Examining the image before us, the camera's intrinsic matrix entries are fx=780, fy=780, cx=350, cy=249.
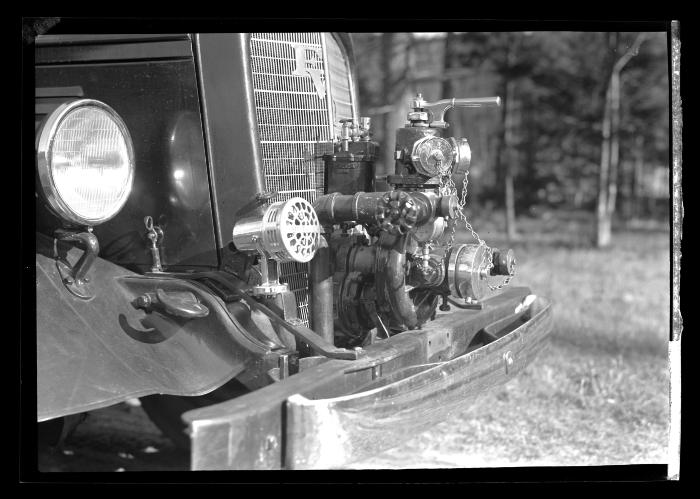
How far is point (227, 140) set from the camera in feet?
11.0

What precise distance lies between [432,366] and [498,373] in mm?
492

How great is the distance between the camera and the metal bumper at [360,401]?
229 centimetres

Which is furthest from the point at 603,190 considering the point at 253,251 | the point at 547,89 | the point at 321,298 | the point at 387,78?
the point at 253,251

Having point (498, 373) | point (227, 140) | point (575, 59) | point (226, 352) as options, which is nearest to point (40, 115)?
point (227, 140)

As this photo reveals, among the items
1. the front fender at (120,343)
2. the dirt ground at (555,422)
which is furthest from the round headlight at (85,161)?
the dirt ground at (555,422)

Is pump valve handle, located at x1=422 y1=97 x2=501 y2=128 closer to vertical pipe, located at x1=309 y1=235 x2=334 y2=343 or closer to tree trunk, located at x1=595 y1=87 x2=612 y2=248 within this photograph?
vertical pipe, located at x1=309 y1=235 x2=334 y2=343

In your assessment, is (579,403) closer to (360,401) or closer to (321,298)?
(321,298)

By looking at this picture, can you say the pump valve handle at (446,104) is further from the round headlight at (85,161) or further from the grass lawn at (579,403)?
the grass lawn at (579,403)

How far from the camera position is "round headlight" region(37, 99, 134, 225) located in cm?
281

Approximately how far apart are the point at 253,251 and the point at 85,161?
74cm

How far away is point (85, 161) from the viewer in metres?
2.97

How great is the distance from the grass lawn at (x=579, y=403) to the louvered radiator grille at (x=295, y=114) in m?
1.34

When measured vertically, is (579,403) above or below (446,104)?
below
